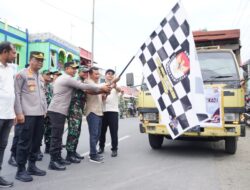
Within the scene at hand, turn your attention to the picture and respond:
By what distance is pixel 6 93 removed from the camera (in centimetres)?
381

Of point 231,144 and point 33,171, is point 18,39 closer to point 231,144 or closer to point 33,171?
point 33,171

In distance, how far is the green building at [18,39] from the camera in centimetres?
1812

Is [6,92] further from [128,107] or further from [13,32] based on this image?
[128,107]

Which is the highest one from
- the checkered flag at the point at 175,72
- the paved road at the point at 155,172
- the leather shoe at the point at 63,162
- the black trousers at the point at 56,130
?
the checkered flag at the point at 175,72

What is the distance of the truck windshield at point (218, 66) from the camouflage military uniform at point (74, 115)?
2543 millimetres

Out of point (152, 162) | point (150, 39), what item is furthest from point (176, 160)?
point (150, 39)

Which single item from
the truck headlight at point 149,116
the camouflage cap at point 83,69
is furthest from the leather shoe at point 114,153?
the camouflage cap at point 83,69

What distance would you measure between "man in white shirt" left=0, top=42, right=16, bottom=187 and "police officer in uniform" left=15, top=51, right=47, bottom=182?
0.61 ft

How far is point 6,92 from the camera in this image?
381 centimetres

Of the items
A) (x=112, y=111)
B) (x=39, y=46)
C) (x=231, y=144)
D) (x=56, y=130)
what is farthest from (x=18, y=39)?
(x=231, y=144)

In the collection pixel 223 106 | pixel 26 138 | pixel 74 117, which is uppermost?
pixel 223 106

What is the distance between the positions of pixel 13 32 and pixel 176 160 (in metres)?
16.9

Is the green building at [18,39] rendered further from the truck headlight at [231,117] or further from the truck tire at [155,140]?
the truck headlight at [231,117]

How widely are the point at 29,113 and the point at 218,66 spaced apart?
4056 millimetres
